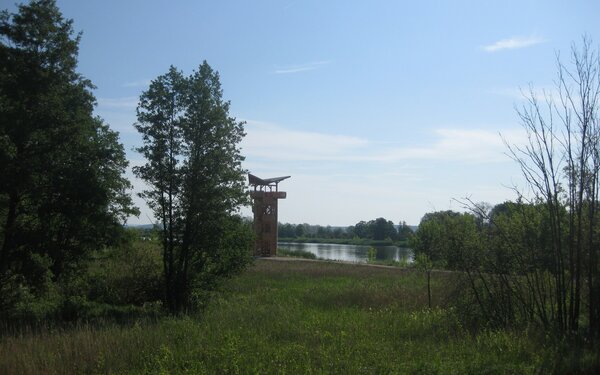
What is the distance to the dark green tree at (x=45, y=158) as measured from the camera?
1455 cm

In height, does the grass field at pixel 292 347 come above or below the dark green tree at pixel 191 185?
below

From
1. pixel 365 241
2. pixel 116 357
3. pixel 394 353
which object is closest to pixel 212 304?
pixel 116 357

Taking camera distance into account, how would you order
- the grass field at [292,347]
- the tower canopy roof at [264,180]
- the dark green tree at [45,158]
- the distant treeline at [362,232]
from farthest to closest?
the distant treeline at [362,232] → the tower canopy roof at [264,180] → the dark green tree at [45,158] → the grass field at [292,347]

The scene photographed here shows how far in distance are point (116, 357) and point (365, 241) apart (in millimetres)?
99524

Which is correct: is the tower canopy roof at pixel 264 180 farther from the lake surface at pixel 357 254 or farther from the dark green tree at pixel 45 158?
the dark green tree at pixel 45 158

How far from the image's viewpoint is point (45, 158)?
1503cm

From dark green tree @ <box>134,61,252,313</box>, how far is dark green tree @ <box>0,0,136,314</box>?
6.37 ft

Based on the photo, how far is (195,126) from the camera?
15.6m

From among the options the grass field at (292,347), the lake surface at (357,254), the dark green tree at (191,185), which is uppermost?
the dark green tree at (191,185)

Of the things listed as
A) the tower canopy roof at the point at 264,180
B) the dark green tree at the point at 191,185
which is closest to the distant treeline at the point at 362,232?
the tower canopy roof at the point at 264,180

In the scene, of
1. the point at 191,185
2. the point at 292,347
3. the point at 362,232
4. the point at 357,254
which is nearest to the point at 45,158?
the point at 191,185

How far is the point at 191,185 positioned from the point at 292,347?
26.2 ft

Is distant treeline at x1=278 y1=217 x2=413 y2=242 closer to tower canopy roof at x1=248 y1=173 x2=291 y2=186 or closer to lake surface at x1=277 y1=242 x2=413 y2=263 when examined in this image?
lake surface at x1=277 y1=242 x2=413 y2=263

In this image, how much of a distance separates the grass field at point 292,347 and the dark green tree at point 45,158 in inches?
203
